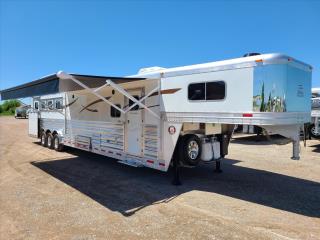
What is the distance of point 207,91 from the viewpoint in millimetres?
6098

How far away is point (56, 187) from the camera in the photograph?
6852mm

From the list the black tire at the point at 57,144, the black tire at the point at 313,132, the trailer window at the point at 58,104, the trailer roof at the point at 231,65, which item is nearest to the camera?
the trailer roof at the point at 231,65

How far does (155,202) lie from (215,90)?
265 centimetres

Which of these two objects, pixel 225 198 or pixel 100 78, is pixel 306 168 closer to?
pixel 225 198

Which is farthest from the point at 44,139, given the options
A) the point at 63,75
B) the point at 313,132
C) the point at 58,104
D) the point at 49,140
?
the point at 313,132

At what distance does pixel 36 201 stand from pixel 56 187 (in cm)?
102

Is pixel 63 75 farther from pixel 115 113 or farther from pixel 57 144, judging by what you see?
pixel 57 144

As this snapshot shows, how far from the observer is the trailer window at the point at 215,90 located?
5848 mm

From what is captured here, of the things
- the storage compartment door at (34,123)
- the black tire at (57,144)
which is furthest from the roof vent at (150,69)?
the storage compartment door at (34,123)

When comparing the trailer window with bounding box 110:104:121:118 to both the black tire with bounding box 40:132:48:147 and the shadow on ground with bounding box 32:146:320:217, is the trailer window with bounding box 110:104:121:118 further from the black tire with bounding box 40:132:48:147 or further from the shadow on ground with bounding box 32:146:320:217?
the black tire with bounding box 40:132:48:147

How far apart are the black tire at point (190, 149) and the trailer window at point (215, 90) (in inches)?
51.3

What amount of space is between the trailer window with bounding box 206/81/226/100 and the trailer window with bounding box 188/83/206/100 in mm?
126

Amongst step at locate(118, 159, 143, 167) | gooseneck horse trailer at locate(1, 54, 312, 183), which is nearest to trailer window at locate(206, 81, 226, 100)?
gooseneck horse trailer at locate(1, 54, 312, 183)

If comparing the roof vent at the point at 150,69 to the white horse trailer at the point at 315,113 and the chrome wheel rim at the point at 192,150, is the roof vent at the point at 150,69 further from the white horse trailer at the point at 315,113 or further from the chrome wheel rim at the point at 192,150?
the white horse trailer at the point at 315,113
